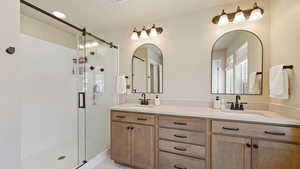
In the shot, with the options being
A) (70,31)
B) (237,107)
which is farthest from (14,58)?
(237,107)

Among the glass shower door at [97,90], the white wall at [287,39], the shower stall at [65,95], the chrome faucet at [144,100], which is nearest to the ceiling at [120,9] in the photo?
the shower stall at [65,95]

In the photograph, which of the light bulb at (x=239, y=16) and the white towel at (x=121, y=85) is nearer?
the light bulb at (x=239, y=16)

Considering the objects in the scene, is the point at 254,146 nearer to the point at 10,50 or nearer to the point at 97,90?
the point at 10,50

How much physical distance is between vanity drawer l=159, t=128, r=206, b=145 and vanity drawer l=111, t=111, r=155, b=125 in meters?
0.19

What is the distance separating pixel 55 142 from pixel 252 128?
3.23 m

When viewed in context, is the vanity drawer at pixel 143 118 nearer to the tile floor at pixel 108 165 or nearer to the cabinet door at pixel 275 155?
the tile floor at pixel 108 165

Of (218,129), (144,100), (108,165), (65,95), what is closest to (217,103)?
(218,129)

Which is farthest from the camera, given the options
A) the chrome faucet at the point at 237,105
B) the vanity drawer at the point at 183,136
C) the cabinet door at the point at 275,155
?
the chrome faucet at the point at 237,105

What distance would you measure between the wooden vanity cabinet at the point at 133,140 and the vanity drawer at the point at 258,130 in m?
0.81

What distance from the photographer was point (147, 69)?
8.18ft

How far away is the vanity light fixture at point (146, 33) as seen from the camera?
2334mm

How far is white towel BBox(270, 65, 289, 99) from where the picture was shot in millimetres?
1372

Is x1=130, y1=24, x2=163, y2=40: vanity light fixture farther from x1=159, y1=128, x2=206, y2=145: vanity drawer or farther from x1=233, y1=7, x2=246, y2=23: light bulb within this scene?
x1=159, y1=128, x2=206, y2=145: vanity drawer

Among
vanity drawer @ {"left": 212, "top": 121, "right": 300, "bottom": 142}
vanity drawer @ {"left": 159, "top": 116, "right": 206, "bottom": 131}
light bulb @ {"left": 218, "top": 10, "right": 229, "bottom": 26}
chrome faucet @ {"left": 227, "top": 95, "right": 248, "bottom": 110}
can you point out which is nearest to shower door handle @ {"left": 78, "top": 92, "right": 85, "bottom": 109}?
vanity drawer @ {"left": 159, "top": 116, "right": 206, "bottom": 131}
